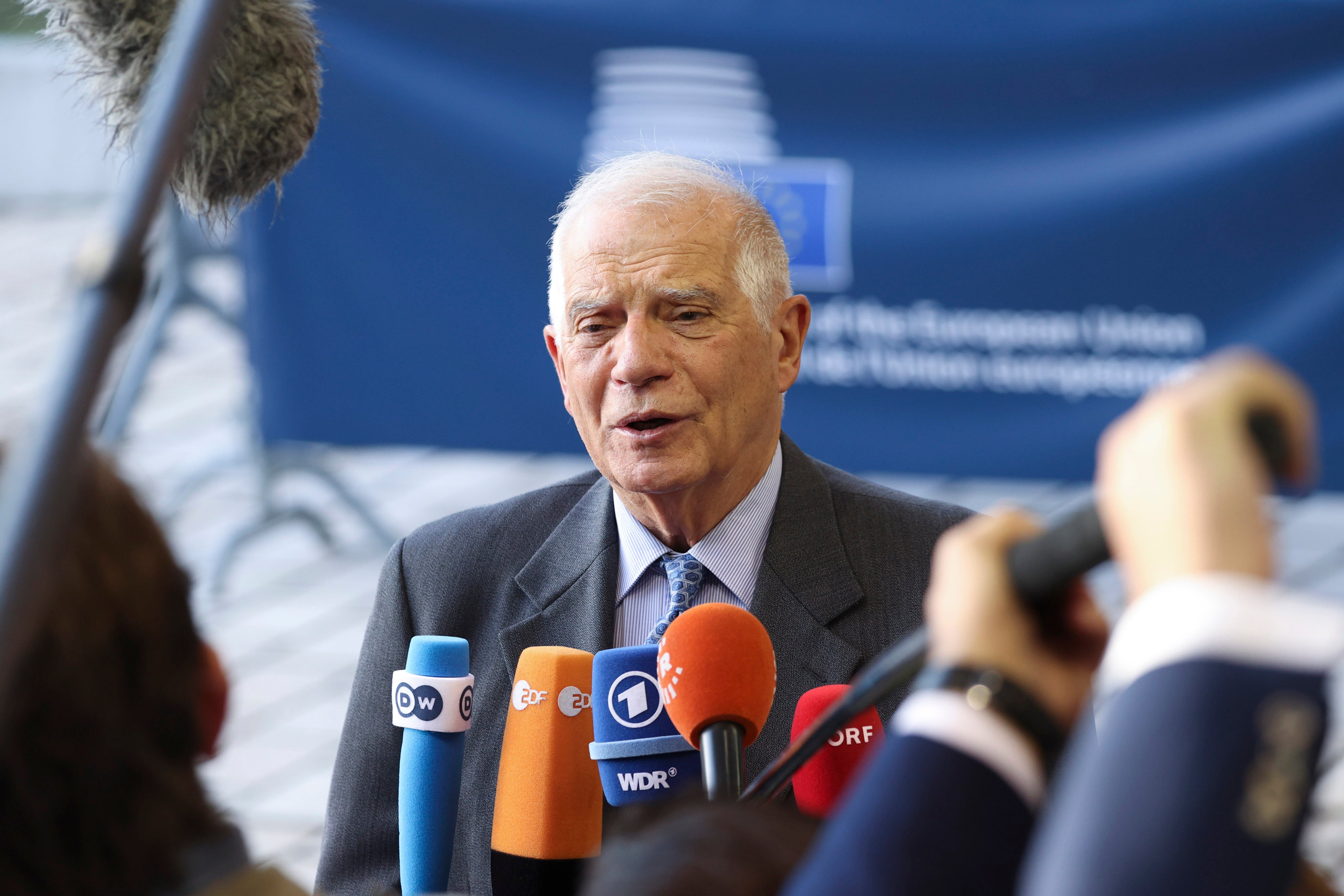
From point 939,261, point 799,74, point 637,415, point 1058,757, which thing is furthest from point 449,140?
point 1058,757

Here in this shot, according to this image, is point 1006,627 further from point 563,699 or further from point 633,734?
point 563,699

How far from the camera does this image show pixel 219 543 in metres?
5.08

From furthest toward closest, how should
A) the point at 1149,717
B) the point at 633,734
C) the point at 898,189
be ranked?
1. the point at 898,189
2. the point at 633,734
3. the point at 1149,717

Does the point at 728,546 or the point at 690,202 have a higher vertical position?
the point at 690,202

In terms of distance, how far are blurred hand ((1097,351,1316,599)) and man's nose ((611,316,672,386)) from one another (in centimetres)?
111

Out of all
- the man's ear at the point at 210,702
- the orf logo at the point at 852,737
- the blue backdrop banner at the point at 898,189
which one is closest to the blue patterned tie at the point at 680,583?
the orf logo at the point at 852,737

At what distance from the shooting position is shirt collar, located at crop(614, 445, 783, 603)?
5.65 feet

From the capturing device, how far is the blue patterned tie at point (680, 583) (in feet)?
5.53

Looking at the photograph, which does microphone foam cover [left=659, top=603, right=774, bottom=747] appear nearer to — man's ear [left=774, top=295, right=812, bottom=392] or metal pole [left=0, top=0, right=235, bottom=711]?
metal pole [left=0, top=0, right=235, bottom=711]

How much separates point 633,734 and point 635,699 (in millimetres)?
30

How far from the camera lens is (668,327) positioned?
5.55ft

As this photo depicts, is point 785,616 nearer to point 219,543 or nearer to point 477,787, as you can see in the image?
point 477,787

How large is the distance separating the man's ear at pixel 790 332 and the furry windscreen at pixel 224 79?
0.68 meters

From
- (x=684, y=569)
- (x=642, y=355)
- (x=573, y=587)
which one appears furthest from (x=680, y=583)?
(x=642, y=355)
